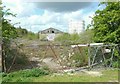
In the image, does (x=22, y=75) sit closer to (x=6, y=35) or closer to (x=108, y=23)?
(x=6, y=35)

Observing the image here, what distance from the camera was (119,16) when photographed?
43.0ft

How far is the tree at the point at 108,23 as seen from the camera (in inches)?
517

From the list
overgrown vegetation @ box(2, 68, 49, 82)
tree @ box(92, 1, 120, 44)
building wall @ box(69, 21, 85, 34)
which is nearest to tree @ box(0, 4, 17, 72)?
overgrown vegetation @ box(2, 68, 49, 82)

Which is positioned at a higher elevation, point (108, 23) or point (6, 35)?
point (108, 23)

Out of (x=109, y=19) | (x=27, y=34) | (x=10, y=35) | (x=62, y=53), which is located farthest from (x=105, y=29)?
(x=27, y=34)

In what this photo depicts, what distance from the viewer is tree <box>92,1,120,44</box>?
43.1 feet

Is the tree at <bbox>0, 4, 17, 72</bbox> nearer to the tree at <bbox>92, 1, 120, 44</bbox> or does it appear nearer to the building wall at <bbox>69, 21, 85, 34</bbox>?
the tree at <bbox>92, 1, 120, 44</bbox>

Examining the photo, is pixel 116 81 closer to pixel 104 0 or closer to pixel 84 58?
pixel 84 58

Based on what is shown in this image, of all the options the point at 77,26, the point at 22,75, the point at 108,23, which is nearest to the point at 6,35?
the point at 22,75

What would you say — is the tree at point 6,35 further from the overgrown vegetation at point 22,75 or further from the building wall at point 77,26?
the building wall at point 77,26

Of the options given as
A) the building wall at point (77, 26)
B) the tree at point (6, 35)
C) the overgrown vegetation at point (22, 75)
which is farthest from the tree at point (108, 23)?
the building wall at point (77, 26)

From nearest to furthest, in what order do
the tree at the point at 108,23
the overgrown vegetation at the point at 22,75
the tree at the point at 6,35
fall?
the overgrown vegetation at the point at 22,75, the tree at the point at 6,35, the tree at the point at 108,23

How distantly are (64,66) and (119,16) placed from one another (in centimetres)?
447

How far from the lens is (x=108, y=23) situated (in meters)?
13.6
